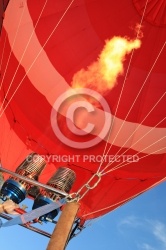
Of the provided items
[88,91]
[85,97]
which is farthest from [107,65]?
[85,97]

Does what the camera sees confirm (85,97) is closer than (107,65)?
No

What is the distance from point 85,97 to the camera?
7.25 metres

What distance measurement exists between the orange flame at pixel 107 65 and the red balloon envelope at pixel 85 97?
2.9 inches

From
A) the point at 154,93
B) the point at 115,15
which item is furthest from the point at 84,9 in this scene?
the point at 154,93

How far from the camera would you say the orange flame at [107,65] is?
709 centimetres

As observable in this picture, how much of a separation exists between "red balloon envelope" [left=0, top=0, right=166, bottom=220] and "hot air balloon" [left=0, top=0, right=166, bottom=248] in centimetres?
2

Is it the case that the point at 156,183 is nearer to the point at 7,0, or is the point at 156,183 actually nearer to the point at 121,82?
the point at 121,82

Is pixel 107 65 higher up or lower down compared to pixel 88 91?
higher up

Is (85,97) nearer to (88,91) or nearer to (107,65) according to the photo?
(88,91)

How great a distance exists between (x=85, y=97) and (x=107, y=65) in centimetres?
79

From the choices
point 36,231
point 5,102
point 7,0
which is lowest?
point 36,231

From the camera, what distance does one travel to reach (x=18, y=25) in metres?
6.90

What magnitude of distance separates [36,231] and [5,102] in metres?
3.09

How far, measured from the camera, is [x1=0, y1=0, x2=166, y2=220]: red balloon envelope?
694cm
